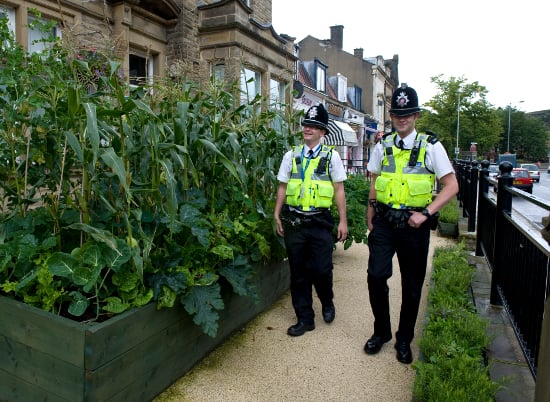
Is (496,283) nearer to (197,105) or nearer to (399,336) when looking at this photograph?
(399,336)

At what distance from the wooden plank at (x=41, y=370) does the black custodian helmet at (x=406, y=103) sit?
8.01 ft

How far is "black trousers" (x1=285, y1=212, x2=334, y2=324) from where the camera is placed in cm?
344

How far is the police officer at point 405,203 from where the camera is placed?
9.52ft

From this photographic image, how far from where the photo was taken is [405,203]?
2949 millimetres

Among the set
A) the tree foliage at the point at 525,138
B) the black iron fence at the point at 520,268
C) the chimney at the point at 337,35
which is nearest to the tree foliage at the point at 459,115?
the chimney at the point at 337,35

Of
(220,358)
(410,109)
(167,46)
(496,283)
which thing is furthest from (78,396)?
(167,46)

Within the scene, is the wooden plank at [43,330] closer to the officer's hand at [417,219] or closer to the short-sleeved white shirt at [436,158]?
the officer's hand at [417,219]

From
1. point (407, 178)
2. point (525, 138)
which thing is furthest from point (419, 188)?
point (525, 138)

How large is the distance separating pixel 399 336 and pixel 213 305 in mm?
1421

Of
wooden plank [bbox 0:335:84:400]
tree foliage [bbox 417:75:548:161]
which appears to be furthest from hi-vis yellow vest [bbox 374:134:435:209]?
tree foliage [bbox 417:75:548:161]

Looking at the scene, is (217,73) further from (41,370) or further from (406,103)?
(41,370)

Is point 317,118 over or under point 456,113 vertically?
under

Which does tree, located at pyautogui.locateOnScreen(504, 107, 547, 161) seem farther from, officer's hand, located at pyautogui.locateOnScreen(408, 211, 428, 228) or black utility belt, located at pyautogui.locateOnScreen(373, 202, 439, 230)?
officer's hand, located at pyautogui.locateOnScreen(408, 211, 428, 228)

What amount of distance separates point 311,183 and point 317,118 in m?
0.52
